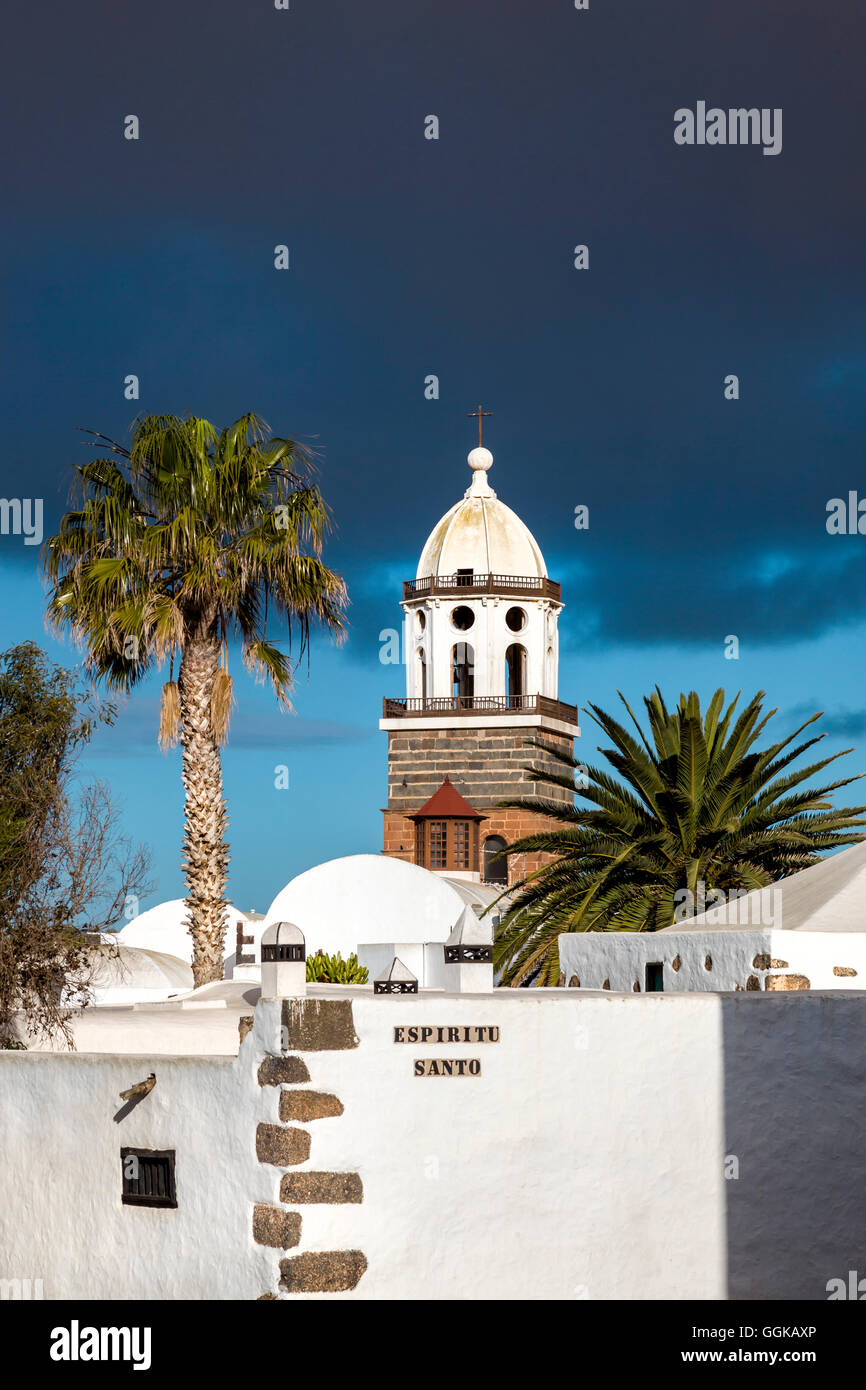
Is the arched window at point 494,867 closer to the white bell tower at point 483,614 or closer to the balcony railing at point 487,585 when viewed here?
the white bell tower at point 483,614

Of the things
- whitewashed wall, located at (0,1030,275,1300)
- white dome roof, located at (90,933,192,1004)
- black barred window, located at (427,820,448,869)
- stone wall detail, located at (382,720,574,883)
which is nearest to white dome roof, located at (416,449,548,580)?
stone wall detail, located at (382,720,574,883)

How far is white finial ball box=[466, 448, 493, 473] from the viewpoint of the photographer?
211 ft

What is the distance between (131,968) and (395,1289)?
23.9 metres

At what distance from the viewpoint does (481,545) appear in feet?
206

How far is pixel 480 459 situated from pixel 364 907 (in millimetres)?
37663

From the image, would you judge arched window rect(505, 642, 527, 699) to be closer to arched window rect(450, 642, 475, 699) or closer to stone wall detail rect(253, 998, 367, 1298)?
arched window rect(450, 642, 475, 699)

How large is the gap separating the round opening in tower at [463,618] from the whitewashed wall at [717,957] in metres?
43.9

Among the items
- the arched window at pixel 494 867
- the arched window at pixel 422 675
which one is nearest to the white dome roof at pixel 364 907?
the arched window at pixel 494 867

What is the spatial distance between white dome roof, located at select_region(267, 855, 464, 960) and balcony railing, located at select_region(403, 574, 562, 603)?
32.5 m

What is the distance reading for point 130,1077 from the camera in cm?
1303

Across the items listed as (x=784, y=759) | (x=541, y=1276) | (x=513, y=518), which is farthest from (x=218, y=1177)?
(x=513, y=518)

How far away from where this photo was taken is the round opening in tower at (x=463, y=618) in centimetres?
6250
